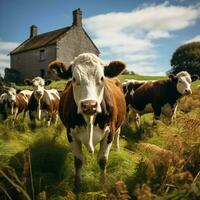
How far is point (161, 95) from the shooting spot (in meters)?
12.5

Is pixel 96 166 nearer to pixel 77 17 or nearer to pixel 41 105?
pixel 41 105

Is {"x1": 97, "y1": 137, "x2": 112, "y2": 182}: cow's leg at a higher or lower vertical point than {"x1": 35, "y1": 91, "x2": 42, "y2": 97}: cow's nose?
lower

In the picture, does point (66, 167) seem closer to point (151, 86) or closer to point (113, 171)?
point (113, 171)

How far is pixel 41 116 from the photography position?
43.7 feet

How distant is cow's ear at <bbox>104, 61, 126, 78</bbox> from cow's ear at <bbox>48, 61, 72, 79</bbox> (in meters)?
0.61

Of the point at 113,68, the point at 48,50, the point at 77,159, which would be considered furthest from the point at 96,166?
the point at 48,50

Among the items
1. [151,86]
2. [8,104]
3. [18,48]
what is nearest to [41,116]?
[8,104]

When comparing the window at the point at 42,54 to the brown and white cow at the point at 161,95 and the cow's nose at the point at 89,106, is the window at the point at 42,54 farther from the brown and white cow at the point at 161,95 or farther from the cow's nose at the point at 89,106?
the cow's nose at the point at 89,106

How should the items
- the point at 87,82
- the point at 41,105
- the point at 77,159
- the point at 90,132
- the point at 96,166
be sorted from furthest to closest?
the point at 41,105 → the point at 96,166 → the point at 77,159 → the point at 90,132 → the point at 87,82

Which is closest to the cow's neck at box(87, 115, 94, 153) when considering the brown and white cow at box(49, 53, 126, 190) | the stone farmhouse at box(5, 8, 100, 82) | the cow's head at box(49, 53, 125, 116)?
the brown and white cow at box(49, 53, 126, 190)

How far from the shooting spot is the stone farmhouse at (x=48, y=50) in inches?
2037

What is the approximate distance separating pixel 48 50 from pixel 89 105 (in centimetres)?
4815

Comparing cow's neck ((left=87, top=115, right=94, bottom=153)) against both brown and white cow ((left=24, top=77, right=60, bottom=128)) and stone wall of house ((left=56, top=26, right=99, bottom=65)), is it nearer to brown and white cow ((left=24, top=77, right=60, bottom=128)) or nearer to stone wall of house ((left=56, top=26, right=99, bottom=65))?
brown and white cow ((left=24, top=77, right=60, bottom=128))

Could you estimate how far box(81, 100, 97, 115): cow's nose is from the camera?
496cm
